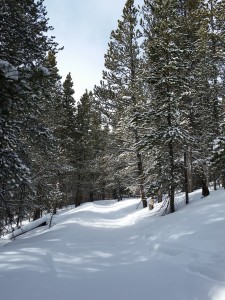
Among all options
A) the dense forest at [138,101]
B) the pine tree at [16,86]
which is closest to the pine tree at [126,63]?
the dense forest at [138,101]

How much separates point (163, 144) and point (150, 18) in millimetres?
10107

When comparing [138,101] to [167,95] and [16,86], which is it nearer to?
[167,95]

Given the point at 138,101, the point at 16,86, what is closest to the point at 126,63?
the point at 138,101

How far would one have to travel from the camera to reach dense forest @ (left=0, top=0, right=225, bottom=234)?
8906 mm

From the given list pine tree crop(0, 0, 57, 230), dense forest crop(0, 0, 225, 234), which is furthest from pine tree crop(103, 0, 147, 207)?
pine tree crop(0, 0, 57, 230)

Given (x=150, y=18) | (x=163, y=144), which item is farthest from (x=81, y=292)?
(x=150, y=18)

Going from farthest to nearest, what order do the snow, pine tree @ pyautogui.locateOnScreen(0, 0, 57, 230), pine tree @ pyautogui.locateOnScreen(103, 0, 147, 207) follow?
pine tree @ pyautogui.locateOnScreen(103, 0, 147, 207), pine tree @ pyautogui.locateOnScreen(0, 0, 57, 230), the snow

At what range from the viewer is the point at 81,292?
16.5 ft

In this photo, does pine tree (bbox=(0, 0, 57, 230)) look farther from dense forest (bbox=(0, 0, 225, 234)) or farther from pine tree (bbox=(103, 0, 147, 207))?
pine tree (bbox=(103, 0, 147, 207))

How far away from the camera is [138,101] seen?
17.8 metres

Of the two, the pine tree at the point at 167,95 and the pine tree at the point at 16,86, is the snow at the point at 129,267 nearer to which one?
the pine tree at the point at 16,86

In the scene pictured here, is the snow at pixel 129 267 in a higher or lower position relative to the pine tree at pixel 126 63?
lower

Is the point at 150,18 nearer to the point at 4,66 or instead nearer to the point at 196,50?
the point at 196,50

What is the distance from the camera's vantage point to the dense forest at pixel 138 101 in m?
8.91
